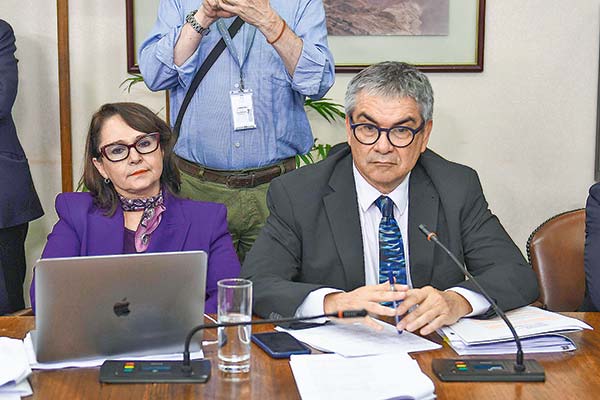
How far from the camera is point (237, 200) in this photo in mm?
3061

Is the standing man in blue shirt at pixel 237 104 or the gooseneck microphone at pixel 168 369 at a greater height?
the standing man in blue shirt at pixel 237 104

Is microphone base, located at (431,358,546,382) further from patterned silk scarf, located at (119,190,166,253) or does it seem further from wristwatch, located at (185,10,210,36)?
wristwatch, located at (185,10,210,36)

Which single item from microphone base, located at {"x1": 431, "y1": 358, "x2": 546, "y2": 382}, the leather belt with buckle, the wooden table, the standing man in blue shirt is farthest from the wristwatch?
microphone base, located at {"x1": 431, "y1": 358, "x2": 546, "y2": 382}

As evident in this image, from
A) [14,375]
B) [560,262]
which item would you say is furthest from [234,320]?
[560,262]

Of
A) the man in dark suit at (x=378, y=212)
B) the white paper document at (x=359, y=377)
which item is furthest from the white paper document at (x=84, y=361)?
the man in dark suit at (x=378, y=212)

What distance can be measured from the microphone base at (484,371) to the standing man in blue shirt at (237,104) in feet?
4.49

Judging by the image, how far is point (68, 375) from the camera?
1.75 meters

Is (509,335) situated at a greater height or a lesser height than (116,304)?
lesser

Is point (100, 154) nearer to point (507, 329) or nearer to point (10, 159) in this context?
point (10, 159)

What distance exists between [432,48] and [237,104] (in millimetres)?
1410

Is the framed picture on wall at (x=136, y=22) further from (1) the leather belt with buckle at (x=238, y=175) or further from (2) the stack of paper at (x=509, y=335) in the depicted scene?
(2) the stack of paper at (x=509, y=335)

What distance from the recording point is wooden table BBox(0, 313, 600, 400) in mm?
1655

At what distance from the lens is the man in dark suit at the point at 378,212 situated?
96.0 inches

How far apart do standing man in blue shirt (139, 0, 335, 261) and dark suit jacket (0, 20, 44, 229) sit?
0.89 m
